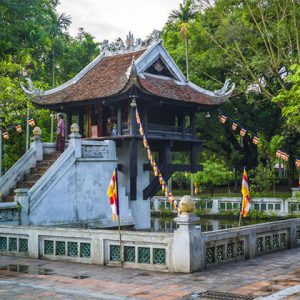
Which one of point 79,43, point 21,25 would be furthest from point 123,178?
point 79,43

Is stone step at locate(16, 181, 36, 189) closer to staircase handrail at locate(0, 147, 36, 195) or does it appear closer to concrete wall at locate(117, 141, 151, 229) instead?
staircase handrail at locate(0, 147, 36, 195)

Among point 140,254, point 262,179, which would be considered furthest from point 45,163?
point 262,179

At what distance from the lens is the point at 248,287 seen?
380 inches

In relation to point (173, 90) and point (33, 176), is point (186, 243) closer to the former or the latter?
point (33, 176)

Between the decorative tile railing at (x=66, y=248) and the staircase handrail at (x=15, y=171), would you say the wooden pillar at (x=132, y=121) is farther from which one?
the decorative tile railing at (x=66, y=248)

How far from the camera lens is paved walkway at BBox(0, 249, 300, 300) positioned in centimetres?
921

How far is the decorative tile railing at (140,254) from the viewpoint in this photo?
1175 centimetres

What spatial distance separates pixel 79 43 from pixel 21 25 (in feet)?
91.3

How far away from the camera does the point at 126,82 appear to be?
21.2 m

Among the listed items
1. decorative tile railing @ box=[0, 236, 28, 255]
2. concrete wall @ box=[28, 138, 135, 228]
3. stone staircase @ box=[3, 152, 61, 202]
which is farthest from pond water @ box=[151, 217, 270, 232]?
decorative tile railing @ box=[0, 236, 28, 255]

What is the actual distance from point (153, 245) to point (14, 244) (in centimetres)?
476

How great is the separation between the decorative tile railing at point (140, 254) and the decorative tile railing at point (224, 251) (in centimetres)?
108

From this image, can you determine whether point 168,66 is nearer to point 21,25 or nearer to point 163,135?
point 163,135

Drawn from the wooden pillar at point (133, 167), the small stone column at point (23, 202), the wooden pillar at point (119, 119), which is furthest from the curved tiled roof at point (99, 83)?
the small stone column at point (23, 202)
